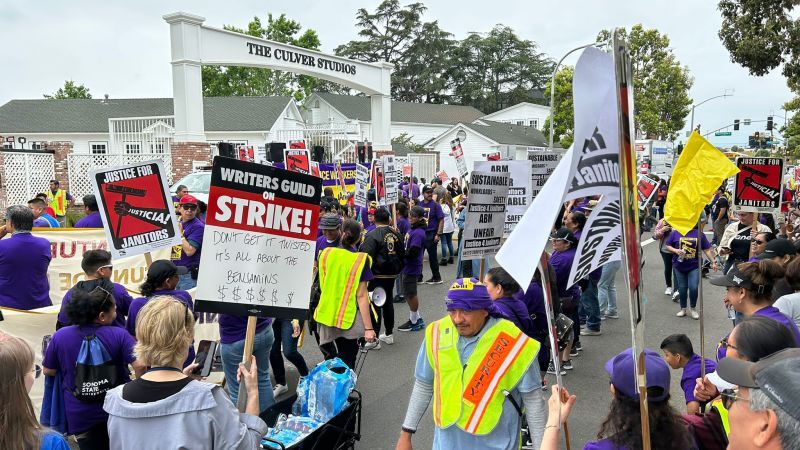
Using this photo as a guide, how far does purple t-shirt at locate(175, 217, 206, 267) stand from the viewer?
21.7ft

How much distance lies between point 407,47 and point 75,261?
7014cm

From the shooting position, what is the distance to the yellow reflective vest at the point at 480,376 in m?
2.99

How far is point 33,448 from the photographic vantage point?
6.35 feet

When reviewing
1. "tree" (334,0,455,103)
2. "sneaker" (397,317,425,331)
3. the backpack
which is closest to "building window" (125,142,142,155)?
"sneaker" (397,317,425,331)

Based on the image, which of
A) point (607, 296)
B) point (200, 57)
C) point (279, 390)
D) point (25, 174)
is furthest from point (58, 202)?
point (607, 296)

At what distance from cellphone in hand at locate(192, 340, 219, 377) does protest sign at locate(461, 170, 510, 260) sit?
2.48 meters

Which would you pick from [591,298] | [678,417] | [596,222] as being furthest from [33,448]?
[591,298]

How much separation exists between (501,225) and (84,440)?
378 centimetres

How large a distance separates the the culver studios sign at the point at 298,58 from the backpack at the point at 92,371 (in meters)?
17.3

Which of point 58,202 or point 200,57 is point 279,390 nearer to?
point 58,202

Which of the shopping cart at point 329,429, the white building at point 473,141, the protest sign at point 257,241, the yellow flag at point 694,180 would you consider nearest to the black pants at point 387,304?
the shopping cart at point 329,429

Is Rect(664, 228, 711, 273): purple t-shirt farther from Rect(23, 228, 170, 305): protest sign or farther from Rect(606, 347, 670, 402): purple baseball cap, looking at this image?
Rect(23, 228, 170, 305): protest sign

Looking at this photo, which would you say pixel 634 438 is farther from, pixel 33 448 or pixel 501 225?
pixel 501 225

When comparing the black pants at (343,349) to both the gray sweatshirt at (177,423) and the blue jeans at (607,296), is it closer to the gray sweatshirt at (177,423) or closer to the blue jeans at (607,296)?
the gray sweatshirt at (177,423)
